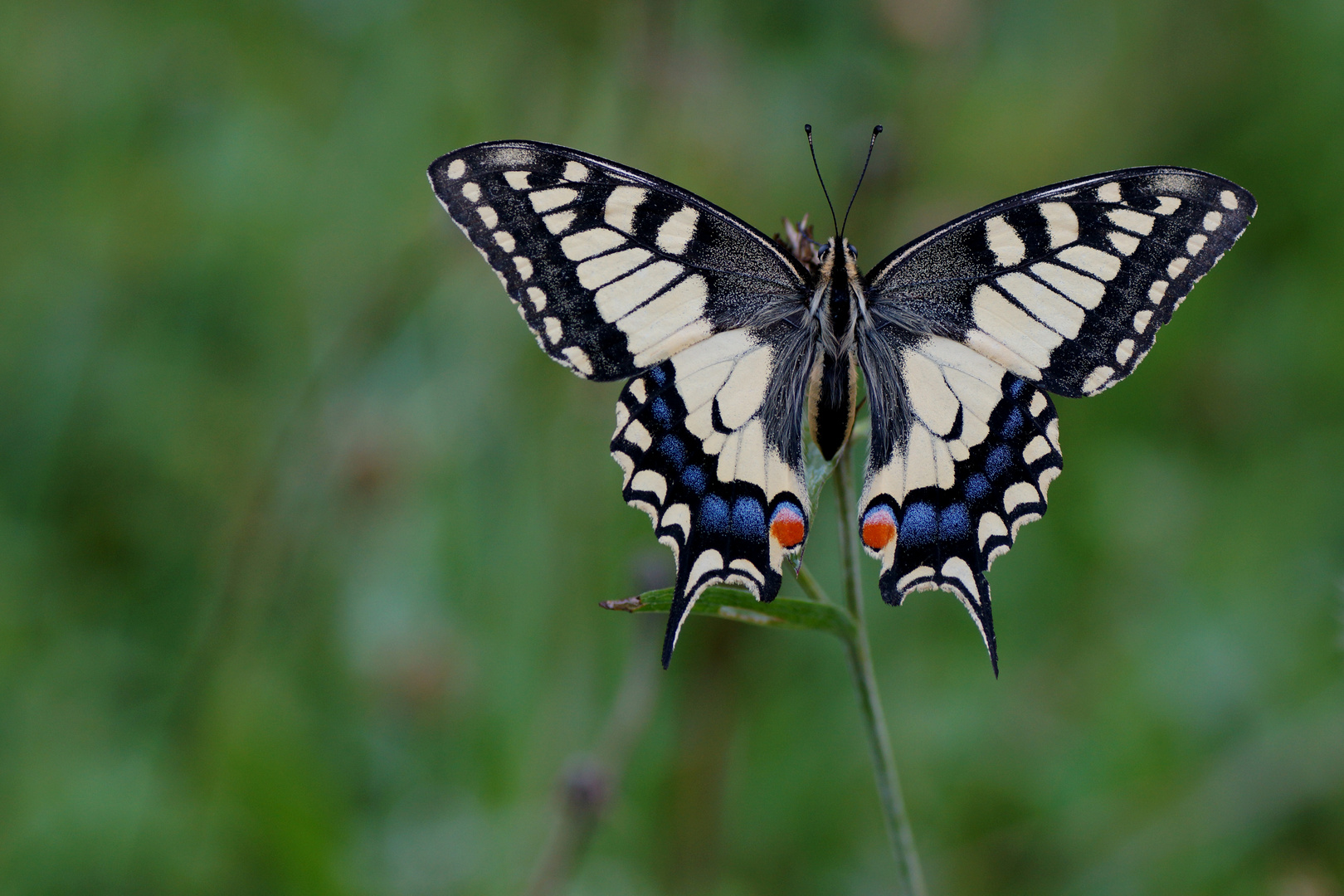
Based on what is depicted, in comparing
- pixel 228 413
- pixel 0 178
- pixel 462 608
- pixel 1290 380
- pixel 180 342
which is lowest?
pixel 462 608

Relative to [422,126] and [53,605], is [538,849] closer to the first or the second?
[53,605]

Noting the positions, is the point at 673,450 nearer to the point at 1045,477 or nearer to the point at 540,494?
the point at 1045,477

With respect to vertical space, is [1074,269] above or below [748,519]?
above

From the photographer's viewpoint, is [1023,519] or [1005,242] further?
[1005,242]

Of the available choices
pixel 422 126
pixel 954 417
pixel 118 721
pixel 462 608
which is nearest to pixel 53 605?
pixel 118 721

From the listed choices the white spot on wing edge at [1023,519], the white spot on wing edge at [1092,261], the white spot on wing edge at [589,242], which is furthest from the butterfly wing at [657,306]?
the white spot on wing edge at [1092,261]

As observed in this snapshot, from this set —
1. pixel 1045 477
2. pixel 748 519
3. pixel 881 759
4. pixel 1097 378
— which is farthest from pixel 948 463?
pixel 881 759
